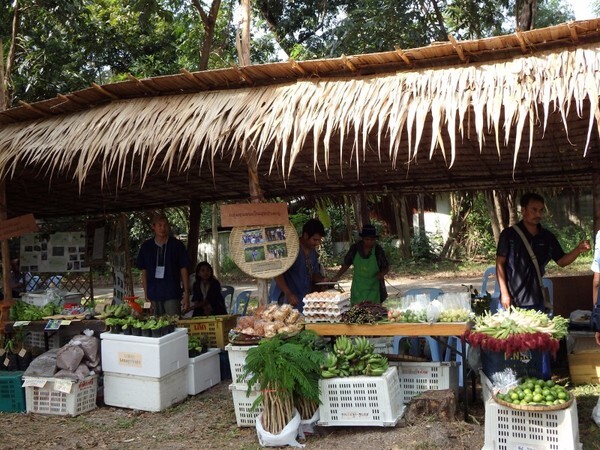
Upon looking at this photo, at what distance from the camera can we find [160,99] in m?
5.35

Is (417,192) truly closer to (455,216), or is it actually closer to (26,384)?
(26,384)

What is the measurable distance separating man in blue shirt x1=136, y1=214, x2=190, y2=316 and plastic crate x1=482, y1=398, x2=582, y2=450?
3.81 m

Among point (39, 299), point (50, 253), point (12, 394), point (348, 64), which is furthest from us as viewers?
point (50, 253)

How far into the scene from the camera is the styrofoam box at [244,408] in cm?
469

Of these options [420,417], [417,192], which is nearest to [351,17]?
[417,192]

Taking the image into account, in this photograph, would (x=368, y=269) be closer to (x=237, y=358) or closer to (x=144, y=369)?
(x=237, y=358)

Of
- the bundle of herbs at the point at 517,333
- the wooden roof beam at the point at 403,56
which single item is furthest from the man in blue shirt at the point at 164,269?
the bundle of herbs at the point at 517,333

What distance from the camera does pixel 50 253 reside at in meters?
8.76

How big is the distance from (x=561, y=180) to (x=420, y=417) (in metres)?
4.20

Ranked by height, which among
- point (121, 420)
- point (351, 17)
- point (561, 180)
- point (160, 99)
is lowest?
point (121, 420)

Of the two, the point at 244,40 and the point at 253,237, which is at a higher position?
the point at 244,40

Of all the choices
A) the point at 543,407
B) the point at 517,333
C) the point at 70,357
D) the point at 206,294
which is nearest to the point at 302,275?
the point at 206,294

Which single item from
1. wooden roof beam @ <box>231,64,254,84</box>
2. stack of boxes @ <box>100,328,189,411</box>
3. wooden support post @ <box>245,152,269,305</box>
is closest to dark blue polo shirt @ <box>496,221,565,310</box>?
wooden support post @ <box>245,152,269,305</box>

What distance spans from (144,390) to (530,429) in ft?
10.6
